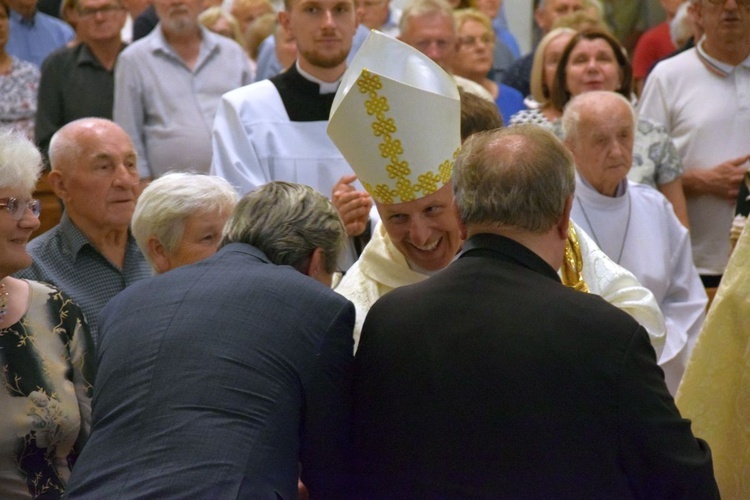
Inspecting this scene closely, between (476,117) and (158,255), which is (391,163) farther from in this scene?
(158,255)

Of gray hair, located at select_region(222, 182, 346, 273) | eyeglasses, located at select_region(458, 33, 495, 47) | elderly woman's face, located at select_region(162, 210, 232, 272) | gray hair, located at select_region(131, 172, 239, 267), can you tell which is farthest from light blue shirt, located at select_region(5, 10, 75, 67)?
gray hair, located at select_region(222, 182, 346, 273)

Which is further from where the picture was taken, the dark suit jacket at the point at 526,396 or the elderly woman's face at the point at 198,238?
the elderly woman's face at the point at 198,238

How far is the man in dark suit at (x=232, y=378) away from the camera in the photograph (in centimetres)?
277

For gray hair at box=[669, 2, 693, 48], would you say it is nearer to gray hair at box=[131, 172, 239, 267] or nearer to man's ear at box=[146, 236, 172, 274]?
gray hair at box=[131, 172, 239, 267]

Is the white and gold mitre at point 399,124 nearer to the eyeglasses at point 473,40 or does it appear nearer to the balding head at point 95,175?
the balding head at point 95,175

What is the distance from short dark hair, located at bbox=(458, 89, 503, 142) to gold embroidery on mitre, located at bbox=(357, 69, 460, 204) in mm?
219

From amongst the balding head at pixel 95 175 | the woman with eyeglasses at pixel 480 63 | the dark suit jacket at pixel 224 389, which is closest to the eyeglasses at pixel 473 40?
the woman with eyeglasses at pixel 480 63

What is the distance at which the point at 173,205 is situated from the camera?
12.2 ft

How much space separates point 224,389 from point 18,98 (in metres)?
4.26

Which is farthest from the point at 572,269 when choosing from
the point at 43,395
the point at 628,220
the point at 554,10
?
the point at 554,10

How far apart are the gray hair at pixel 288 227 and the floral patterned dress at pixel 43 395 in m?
0.73

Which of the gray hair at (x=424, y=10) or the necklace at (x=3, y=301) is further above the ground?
the gray hair at (x=424, y=10)

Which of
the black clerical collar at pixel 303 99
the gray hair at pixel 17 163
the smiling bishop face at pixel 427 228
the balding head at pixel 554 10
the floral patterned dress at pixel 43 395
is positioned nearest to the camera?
the floral patterned dress at pixel 43 395

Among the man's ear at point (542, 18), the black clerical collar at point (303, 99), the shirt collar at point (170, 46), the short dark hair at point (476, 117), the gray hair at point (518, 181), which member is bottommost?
the man's ear at point (542, 18)
